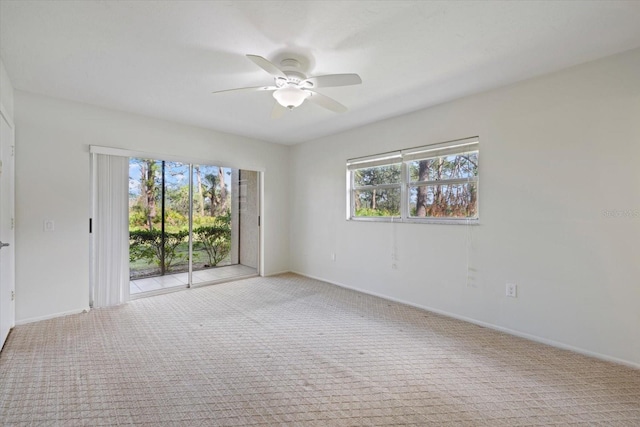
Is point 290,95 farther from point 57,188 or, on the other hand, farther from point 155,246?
point 155,246

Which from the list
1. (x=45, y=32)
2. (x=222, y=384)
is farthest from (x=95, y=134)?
(x=222, y=384)

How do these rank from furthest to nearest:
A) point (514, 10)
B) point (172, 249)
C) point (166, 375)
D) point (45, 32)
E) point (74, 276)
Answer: point (172, 249) < point (74, 276) < point (166, 375) < point (45, 32) < point (514, 10)

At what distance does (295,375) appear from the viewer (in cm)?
212

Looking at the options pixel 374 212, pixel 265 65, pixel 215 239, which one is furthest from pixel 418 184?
pixel 215 239

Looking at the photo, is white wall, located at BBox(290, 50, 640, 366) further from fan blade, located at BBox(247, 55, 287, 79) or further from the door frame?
the door frame

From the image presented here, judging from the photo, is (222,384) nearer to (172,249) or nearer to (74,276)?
(74,276)

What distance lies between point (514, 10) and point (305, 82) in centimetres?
143

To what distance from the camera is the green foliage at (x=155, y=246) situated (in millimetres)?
4012

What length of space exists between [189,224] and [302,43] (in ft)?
10.8

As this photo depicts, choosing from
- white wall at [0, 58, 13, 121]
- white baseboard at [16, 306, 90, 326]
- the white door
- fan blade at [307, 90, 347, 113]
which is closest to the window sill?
fan blade at [307, 90, 347, 113]

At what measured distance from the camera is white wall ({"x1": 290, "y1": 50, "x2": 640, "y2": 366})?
2236mm

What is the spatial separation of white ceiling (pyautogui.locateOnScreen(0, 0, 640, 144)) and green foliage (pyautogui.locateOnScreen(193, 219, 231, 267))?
218 cm

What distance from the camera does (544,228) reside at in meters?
2.59

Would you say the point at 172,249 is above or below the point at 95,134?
below
